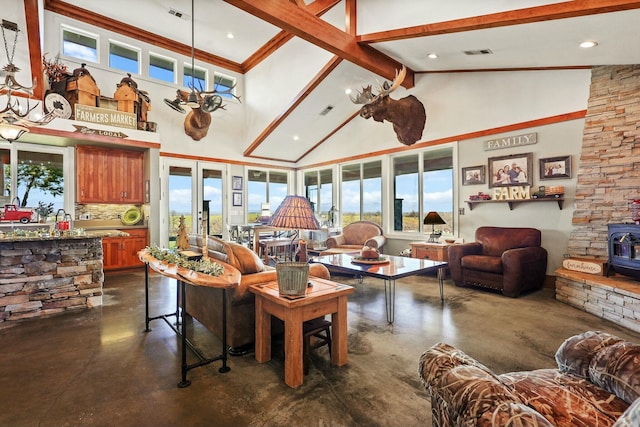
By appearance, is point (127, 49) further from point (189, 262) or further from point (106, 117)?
point (189, 262)

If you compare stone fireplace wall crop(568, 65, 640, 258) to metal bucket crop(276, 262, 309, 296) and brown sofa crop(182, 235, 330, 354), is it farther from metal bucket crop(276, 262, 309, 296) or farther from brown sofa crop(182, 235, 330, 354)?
metal bucket crop(276, 262, 309, 296)

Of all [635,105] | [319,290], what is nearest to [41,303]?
[319,290]

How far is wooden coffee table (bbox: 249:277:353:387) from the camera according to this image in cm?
210

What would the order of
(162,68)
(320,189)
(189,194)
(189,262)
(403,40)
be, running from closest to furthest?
(189,262)
(403,40)
(162,68)
(189,194)
(320,189)

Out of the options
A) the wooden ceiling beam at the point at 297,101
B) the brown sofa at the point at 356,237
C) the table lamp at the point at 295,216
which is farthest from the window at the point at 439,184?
the table lamp at the point at 295,216

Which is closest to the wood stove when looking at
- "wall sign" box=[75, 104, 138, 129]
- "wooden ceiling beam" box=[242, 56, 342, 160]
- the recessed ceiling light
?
the recessed ceiling light

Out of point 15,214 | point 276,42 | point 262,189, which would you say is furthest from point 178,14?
point 15,214

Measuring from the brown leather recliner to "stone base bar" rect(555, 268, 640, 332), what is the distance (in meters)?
0.38

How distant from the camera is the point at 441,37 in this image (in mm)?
4008

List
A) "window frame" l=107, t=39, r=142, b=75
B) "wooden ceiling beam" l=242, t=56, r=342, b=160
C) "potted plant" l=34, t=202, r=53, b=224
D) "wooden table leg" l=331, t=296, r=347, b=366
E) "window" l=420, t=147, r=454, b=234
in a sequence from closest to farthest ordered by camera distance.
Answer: "wooden table leg" l=331, t=296, r=347, b=366 → "potted plant" l=34, t=202, r=53, b=224 → "wooden ceiling beam" l=242, t=56, r=342, b=160 → "window" l=420, t=147, r=454, b=234 → "window frame" l=107, t=39, r=142, b=75

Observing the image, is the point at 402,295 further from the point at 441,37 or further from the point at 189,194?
the point at 189,194

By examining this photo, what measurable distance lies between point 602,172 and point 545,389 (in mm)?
4312

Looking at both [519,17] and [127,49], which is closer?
[519,17]

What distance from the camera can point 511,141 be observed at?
16.6 ft
